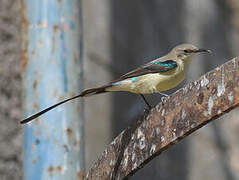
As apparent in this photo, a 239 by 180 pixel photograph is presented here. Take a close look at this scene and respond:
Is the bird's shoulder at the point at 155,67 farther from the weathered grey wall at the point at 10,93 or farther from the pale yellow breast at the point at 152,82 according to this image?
the weathered grey wall at the point at 10,93

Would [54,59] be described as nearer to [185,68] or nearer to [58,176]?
[58,176]

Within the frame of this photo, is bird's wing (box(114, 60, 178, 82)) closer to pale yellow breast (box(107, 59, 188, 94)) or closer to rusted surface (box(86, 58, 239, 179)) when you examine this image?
pale yellow breast (box(107, 59, 188, 94))

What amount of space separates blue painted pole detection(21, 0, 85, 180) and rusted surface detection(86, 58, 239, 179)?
0.62 ft

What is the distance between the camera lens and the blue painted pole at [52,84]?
2.64m

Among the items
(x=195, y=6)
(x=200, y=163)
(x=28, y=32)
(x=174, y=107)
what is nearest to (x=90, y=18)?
(x=195, y=6)

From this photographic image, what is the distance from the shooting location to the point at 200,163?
18.3ft

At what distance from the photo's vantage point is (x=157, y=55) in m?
5.59

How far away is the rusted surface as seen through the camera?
186cm

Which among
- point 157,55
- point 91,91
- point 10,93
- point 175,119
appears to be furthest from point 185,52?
point 157,55

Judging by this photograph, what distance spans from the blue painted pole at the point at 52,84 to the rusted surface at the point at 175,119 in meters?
0.19

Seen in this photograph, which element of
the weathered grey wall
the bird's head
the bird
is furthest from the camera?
the weathered grey wall

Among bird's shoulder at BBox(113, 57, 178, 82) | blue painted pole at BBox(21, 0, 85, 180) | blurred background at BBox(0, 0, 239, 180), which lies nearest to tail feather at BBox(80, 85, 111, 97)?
blue painted pole at BBox(21, 0, 85, 180)

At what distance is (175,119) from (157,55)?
3522mm

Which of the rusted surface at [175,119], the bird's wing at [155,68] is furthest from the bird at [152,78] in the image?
the rusted surface at [175,119]
